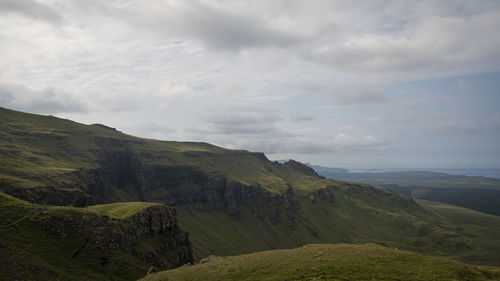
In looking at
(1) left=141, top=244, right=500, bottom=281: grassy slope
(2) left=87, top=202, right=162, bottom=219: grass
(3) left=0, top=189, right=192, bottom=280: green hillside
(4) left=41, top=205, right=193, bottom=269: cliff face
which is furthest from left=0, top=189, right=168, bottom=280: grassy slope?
(1) left=141, top=244, right=500, bottom=281: grassy slope

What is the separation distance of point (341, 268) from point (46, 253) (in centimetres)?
8173

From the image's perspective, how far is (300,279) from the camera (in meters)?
41.9

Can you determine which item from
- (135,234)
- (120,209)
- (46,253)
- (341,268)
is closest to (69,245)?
(46,253)

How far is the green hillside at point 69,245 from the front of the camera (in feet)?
240

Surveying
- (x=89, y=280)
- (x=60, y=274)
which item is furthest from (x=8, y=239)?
(x=89, y=280)

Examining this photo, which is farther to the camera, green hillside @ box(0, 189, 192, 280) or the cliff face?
the cliff face

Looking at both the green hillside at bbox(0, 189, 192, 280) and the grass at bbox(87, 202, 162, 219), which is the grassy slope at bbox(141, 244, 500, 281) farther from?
the grass at bbox(87, 202, 162, 219)

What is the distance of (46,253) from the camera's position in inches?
3209

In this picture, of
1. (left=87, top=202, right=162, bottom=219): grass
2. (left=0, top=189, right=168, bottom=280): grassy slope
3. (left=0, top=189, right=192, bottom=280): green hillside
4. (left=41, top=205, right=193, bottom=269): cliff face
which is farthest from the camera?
(left=87, top=202, right=162, bottom=219): grass

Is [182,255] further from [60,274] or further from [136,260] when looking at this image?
[60,274]

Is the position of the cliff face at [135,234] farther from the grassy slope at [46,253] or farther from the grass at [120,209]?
the grass at [120,209]

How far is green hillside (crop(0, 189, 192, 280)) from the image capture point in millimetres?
73250

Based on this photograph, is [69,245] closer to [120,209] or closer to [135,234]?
[135,234]

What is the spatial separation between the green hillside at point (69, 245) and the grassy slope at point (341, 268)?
3697 centimetres
